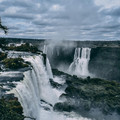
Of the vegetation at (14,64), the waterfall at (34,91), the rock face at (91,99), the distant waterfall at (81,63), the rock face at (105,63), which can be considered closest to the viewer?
the waterfall at (34,91)

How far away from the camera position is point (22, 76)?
2028 cm

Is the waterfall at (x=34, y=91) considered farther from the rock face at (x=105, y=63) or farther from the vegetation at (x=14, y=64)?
the rock face at (x=105, y=63)

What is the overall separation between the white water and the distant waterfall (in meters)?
19.9

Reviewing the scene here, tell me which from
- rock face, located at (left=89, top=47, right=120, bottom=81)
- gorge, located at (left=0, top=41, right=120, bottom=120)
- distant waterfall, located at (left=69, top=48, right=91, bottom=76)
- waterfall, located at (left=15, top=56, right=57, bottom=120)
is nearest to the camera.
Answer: waterfall, located at (left=15, top=56, right=57, bottom=120)

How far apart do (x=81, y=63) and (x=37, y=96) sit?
28.6m

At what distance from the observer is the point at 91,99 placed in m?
27.6

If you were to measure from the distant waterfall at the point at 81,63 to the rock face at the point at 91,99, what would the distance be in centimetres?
1517

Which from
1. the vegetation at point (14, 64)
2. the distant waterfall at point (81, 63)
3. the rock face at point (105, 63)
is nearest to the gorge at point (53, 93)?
the vegetation at point (14, 64)

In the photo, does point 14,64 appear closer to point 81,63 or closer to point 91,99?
point 91,99

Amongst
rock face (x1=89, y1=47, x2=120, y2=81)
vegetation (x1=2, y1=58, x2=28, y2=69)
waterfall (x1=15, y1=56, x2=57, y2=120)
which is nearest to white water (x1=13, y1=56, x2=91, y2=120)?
waterfall (x1=15, y1=56, x2=57, y2=120)

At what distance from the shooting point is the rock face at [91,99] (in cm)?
2494

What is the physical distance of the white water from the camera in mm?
16969

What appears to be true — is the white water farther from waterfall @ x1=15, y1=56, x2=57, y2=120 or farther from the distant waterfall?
the distant waterfall

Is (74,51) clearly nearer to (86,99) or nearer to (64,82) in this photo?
(64,82)
